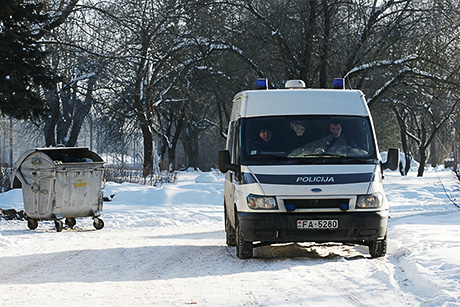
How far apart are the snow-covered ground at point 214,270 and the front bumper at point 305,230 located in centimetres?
31

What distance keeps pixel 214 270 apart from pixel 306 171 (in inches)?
68.9

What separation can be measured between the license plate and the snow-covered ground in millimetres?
452

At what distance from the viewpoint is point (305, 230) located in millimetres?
9148

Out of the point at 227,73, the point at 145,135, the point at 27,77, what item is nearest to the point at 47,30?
the point at 27,77

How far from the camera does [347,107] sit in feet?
33.7

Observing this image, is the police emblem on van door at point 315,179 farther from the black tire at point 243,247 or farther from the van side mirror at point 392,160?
the van side mirror at point 392,160

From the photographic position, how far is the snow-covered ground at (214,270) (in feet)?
22.4

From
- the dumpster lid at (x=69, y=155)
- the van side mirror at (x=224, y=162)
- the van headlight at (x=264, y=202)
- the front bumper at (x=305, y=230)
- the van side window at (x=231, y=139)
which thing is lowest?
the front bumper at (x=305, y=230)

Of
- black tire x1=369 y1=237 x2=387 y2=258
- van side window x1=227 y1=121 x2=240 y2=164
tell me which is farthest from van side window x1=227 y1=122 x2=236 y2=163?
black tire x1=369 y1=237 x2=387 y2=258

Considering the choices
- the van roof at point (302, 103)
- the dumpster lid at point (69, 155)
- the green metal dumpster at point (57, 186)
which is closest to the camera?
the van roof at point (302, 103)

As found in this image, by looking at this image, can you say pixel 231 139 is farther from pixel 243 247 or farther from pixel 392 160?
pixel 392 160

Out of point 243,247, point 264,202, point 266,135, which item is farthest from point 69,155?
point 264,202

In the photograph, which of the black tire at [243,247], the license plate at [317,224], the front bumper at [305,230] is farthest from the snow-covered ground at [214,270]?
the license plate at [317,224]

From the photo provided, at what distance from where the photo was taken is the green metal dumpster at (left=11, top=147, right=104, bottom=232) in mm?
14617
